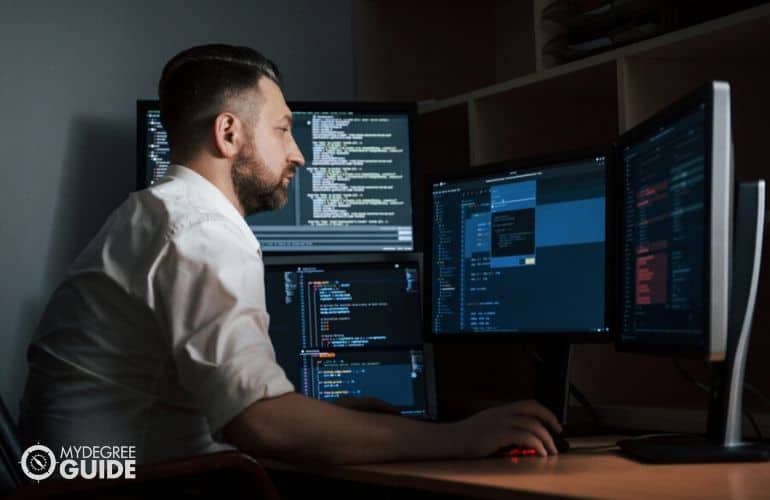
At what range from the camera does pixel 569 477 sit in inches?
57.0

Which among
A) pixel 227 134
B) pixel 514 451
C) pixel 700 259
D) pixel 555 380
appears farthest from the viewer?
pixel 555 380

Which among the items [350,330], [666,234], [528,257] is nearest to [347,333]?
[350,330]

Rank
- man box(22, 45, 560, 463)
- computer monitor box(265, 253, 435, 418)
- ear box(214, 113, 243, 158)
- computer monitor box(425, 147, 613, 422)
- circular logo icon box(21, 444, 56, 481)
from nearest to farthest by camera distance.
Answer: circular logo icon box(21, 444, 56, 481) → man box(22, 45, 560, 463) → ear box(214, 113, 243, 158) → computer monitor box(425, 147, 613, 422) → computer monitor box(265, 253, 435, 418)

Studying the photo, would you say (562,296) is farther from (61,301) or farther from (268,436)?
(61,301)

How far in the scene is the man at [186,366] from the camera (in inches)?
61.9

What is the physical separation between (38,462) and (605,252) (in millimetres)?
1035

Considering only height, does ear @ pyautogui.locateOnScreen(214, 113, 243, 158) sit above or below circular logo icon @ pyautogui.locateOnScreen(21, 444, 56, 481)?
above

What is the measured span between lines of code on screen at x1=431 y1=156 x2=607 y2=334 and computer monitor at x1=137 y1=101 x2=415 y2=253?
1.21ft

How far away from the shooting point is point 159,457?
171 centimetres

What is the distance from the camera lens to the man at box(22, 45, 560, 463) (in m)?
1.57

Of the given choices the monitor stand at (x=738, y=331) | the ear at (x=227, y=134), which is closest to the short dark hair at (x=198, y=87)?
the ear at (x=227, y=134)

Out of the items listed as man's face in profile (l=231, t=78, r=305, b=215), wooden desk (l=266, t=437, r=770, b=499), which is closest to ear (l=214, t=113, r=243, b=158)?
man's face in profile (l=231, t=78, r=305, b=215)

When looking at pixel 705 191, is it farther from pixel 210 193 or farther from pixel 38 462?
pixel 38 462

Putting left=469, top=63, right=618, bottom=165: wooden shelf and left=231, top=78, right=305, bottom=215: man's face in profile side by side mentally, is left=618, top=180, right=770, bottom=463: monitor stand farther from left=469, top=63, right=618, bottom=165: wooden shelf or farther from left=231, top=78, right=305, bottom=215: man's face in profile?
left=469, top=63, right=618, bottom=165: wooden shelf
